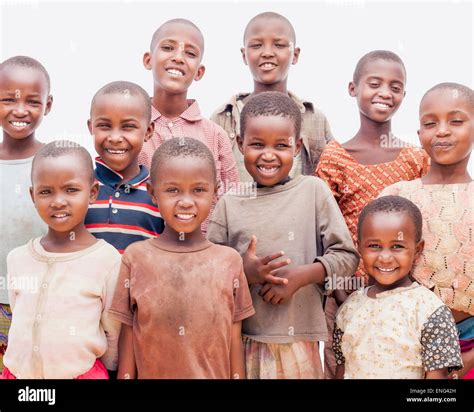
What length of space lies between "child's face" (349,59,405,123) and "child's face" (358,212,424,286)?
1040 mm

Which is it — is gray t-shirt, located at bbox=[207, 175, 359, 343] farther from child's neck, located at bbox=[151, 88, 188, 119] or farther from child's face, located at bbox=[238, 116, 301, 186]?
child's neck, located at bbox=[151, 88, 188, 119]

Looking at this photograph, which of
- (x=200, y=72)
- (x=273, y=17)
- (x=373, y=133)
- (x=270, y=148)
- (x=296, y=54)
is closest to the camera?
(x=270, y=148)

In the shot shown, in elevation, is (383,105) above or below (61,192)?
above

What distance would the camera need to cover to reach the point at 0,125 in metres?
4.35

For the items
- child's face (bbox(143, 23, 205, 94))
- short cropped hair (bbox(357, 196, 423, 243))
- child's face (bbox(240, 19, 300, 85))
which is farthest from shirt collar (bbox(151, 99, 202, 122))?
short cropped hair (bbox(357, 196, 423, 243))

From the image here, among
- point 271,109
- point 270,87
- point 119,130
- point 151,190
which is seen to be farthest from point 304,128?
point 151,190

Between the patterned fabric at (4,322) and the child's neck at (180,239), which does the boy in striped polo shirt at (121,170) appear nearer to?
the child's neck at (180,239)

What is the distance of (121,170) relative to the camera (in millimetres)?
4043

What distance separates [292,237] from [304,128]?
120 centimetres

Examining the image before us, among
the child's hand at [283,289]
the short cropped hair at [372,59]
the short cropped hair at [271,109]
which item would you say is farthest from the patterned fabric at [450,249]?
the short cropped hair at [372,59]

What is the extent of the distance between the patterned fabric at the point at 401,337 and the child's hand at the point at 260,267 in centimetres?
44

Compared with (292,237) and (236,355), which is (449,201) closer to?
(292,237)

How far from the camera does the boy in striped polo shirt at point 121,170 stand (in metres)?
3.90
